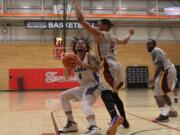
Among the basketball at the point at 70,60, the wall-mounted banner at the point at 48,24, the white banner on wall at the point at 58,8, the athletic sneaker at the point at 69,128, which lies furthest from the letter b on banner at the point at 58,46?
the basketball at the point at 70,60

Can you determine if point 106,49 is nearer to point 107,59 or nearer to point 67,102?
point 107,59

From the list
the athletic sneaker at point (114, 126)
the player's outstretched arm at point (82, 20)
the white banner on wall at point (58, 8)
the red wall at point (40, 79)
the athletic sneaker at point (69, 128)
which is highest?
the white banner on wall at point (58, 8)

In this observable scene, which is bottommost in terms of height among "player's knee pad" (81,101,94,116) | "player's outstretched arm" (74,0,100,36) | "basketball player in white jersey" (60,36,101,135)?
"player's knee pad" (81,101,94,116)

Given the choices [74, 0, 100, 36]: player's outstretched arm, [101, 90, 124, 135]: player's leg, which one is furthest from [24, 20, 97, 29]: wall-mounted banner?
[101, 90, 124, 135]: player's leg

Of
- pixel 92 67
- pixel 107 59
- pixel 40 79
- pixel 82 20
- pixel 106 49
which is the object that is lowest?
pixel 40 79

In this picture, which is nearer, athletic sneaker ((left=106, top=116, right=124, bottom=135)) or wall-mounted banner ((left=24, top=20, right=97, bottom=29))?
athletic sneaker ((left=106, top=116, right=124, bottom=135))

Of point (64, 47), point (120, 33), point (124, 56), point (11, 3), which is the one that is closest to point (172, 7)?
point (120, 33)

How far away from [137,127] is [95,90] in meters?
1.38

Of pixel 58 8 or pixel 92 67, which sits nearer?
pixel 92 67

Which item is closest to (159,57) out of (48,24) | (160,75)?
(160,75)

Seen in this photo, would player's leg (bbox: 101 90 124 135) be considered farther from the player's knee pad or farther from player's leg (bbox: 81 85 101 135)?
the player's knee pad

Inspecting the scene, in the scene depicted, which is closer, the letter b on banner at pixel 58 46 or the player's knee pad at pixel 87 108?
the player's knee pad at pixel 87 108

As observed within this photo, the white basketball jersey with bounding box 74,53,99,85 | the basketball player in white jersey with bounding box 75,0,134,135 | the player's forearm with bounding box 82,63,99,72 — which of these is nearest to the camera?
the player's forearm with bounding box 82,63,99,72

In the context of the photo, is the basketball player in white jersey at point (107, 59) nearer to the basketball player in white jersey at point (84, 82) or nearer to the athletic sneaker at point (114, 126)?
the basketball player in white jersey at point (84, 82)
